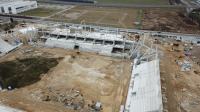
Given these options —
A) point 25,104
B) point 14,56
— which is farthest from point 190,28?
point 25,104

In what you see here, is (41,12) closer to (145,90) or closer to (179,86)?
(179,86)

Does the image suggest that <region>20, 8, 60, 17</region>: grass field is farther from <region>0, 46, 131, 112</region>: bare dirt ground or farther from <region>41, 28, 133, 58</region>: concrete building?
<region>0, 46, 131, 112</region>: bare dirt ground

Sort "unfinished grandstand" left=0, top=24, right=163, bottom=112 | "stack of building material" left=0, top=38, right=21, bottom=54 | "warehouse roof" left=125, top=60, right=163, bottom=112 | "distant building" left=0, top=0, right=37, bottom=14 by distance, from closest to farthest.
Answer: "warehouse roof" left=125, top=60, right=163, bottom=112 → "unfinished grandstand" left=0, top=24, right=163, bottom=112 → "stack of building material" left=0, top=38, right=21, bottom=54 → "distant building" left=0, top=0, right=37, bottom=14

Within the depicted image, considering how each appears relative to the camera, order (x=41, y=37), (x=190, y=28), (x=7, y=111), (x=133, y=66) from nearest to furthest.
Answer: (x=7, y=111), (x=133, y=66), (x=41, y=37), (x=190, y=28)

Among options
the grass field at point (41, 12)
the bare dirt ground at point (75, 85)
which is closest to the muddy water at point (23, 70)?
the bare dirt ground at point (75, 85)

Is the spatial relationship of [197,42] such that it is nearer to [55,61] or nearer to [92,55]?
[92,55]

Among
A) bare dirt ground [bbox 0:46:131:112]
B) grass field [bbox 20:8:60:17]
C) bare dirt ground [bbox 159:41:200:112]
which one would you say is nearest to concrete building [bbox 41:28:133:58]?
bare dirt ground [bbox 0:46:131:112]

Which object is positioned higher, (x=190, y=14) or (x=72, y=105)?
(x=190, y=14)
